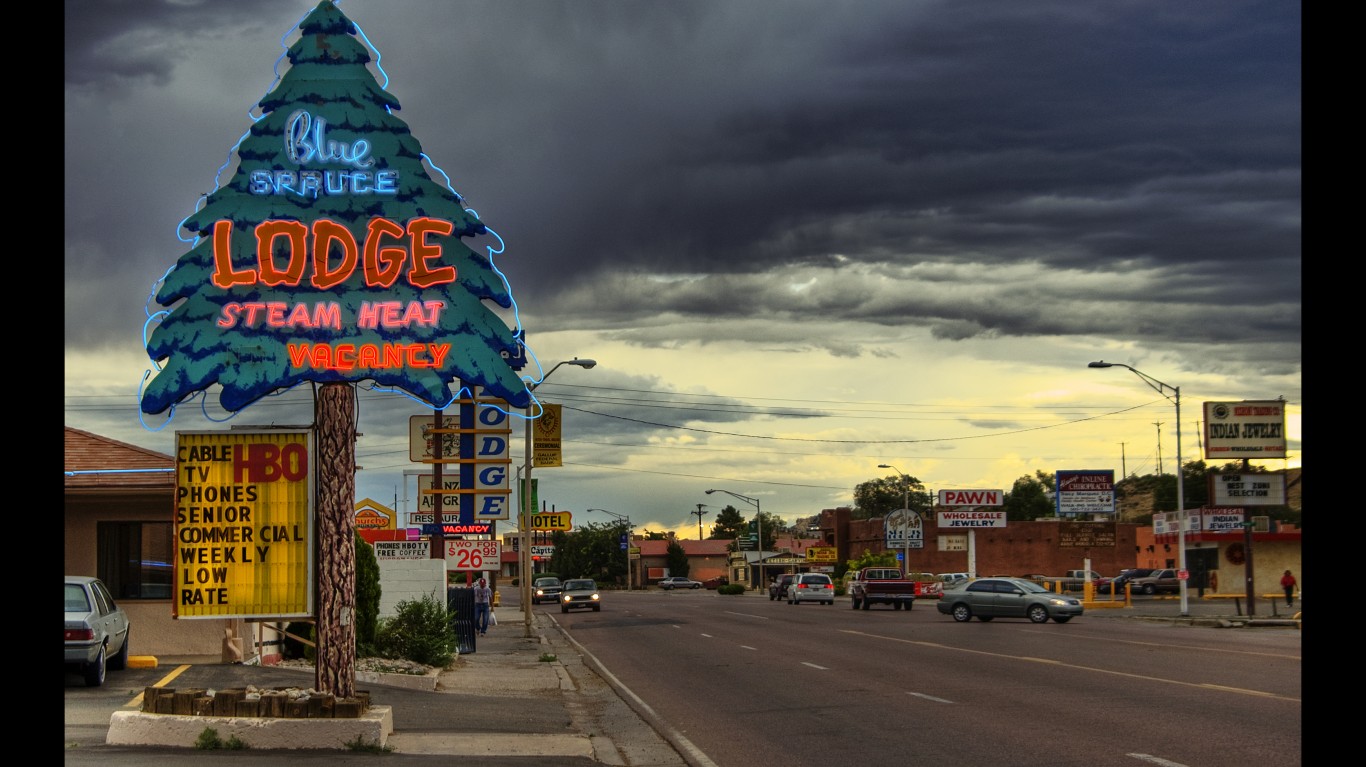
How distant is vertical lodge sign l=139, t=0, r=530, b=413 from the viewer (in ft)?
50.0

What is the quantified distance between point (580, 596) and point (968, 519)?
44.1m

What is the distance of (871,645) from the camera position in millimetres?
33031

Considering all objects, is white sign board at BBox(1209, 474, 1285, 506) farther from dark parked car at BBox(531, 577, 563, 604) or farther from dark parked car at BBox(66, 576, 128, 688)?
dark parked car at BBox(66, 576, 128, 688)

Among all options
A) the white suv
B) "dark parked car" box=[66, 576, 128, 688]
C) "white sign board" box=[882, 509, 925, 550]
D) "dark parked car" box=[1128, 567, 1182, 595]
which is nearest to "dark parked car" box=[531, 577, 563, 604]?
the white suv

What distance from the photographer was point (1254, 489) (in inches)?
2244

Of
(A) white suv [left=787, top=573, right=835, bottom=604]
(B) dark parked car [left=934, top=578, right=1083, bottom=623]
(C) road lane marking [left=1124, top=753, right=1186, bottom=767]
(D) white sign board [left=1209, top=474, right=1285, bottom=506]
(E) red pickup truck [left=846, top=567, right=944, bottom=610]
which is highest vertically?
(D) white sign board [left=1209, top=474, right=1285, bottom=506]

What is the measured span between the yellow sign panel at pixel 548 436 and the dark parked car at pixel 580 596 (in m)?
21.4

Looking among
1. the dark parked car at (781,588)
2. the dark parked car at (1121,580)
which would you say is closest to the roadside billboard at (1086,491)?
the dark parked car at (1121,580)

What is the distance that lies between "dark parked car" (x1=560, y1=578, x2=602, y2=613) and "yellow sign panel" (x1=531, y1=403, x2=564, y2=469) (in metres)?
21.4

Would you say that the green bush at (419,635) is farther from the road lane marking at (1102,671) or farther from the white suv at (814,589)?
the white suv at (814,589)

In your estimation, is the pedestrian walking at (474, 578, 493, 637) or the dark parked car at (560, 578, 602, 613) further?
the dark parked car at (560, 578, 602, 613)

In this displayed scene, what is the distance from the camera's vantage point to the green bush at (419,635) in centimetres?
2547
